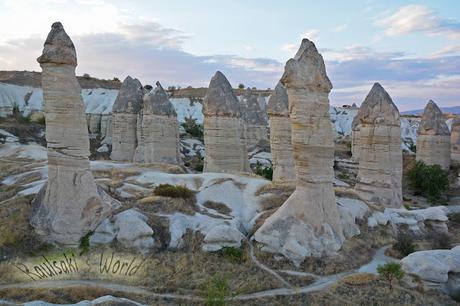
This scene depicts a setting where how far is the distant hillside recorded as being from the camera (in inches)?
2282

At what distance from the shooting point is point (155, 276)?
11.3 m

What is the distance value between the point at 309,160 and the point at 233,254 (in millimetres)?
3423

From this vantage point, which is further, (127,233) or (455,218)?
(455,218)

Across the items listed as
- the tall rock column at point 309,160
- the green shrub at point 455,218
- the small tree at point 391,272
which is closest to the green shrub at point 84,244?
the tall rock column at point 309,160

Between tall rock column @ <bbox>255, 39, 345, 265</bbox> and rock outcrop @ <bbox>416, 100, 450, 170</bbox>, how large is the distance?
1998cm

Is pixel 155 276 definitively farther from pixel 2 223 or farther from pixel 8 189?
pixel 8 189

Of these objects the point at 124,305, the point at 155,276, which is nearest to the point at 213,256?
the point at 155,276

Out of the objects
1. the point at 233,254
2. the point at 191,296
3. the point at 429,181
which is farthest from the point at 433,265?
the point at 429,181

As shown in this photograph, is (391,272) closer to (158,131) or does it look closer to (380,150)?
(380,150)

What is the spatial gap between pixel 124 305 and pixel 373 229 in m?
9.58

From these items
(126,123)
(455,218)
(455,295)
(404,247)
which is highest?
(126,123)

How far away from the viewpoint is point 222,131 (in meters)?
20.5

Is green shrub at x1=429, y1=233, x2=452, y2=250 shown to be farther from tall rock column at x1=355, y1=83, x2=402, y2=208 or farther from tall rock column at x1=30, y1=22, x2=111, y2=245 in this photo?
tall rock column at x1=30, y1=22, x2=111, y2=245

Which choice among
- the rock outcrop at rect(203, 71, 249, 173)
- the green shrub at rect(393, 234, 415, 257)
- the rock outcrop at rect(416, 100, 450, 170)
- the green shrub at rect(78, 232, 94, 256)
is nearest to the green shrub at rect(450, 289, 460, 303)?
the green shrub at rect(393, 234, 415, 257)
